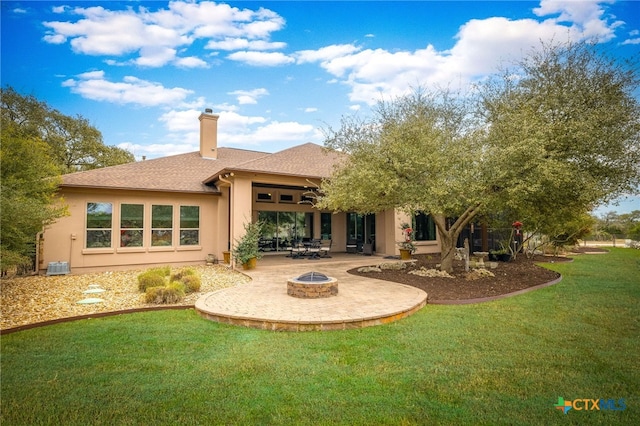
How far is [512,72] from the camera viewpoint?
9.86 m

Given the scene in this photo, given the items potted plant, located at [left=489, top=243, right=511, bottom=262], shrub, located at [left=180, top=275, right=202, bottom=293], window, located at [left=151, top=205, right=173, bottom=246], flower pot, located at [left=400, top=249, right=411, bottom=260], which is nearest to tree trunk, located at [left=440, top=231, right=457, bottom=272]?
flower pot, located at [left=400, top=249, right=411, bottom=260]

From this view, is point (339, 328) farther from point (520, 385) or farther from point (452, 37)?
point (452, 37)

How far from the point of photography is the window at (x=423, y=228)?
16.5 m

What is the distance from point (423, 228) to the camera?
1680 centimetres

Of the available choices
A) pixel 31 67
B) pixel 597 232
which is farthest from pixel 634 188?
pixel 597 232

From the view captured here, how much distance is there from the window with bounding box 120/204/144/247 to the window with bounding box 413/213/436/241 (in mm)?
12338

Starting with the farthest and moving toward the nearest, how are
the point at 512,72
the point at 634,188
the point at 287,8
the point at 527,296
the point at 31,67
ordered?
the point at 31,67, the point at 287,8, the point at 512,72, the point at 634,188, the point at 527,296

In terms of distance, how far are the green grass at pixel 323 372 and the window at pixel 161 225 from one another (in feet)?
23.2

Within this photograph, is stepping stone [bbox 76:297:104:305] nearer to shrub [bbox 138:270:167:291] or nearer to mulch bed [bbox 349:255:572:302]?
shrub [bbox 138:270:167:291]

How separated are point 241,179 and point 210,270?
11.4 ft

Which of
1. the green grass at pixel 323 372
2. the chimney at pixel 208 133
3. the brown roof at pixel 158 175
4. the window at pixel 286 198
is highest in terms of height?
the chimney at pixel 208 133

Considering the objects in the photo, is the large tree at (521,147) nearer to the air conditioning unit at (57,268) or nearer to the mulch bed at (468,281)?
the mulch bed at (468,281)

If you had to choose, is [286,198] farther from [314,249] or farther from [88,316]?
[88,316]

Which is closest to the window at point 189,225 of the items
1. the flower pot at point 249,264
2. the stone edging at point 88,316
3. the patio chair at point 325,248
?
the flower pot at point 249,264
